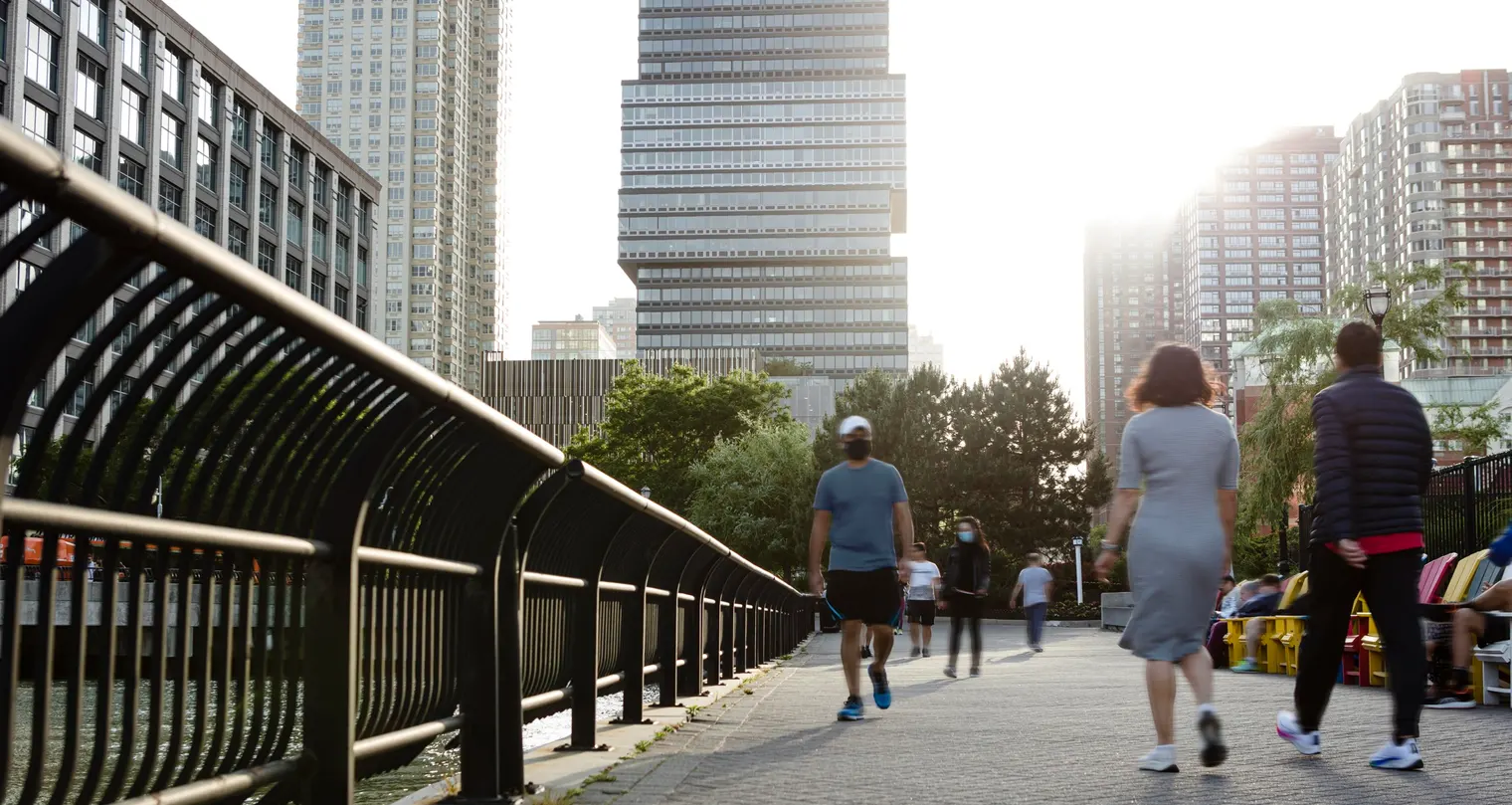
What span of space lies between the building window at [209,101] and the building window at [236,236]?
4606 mm

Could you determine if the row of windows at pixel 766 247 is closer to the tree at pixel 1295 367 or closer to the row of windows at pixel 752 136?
the row of windows at pixel 752 136

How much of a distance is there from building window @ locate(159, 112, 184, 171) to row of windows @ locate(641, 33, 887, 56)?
101422 mm

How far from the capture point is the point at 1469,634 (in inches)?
418

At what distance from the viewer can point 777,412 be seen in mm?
80812

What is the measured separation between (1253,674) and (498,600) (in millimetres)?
13624

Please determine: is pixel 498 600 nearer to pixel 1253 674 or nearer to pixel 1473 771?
pixel 1473 771

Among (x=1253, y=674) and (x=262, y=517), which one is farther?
(x=1253, y=674)

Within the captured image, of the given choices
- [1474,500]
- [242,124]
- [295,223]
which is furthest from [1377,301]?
[295,223]

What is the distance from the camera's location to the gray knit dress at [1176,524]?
21.3 ft

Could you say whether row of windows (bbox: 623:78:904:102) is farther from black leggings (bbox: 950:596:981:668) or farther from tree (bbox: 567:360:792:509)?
black leggings (bbox: 950:596:981:668)

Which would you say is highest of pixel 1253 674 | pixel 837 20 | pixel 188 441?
pixel 837 20

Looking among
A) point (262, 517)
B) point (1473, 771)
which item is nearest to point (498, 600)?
point (262, 517)

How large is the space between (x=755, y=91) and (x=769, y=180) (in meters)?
9.29

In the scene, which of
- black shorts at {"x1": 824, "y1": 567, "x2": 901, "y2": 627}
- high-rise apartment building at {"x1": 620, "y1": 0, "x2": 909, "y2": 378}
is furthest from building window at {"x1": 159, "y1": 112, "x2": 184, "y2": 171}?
high-rise apartment building at {"x1": 620, "y1": 0, "x2": 909, "y2": 378}
